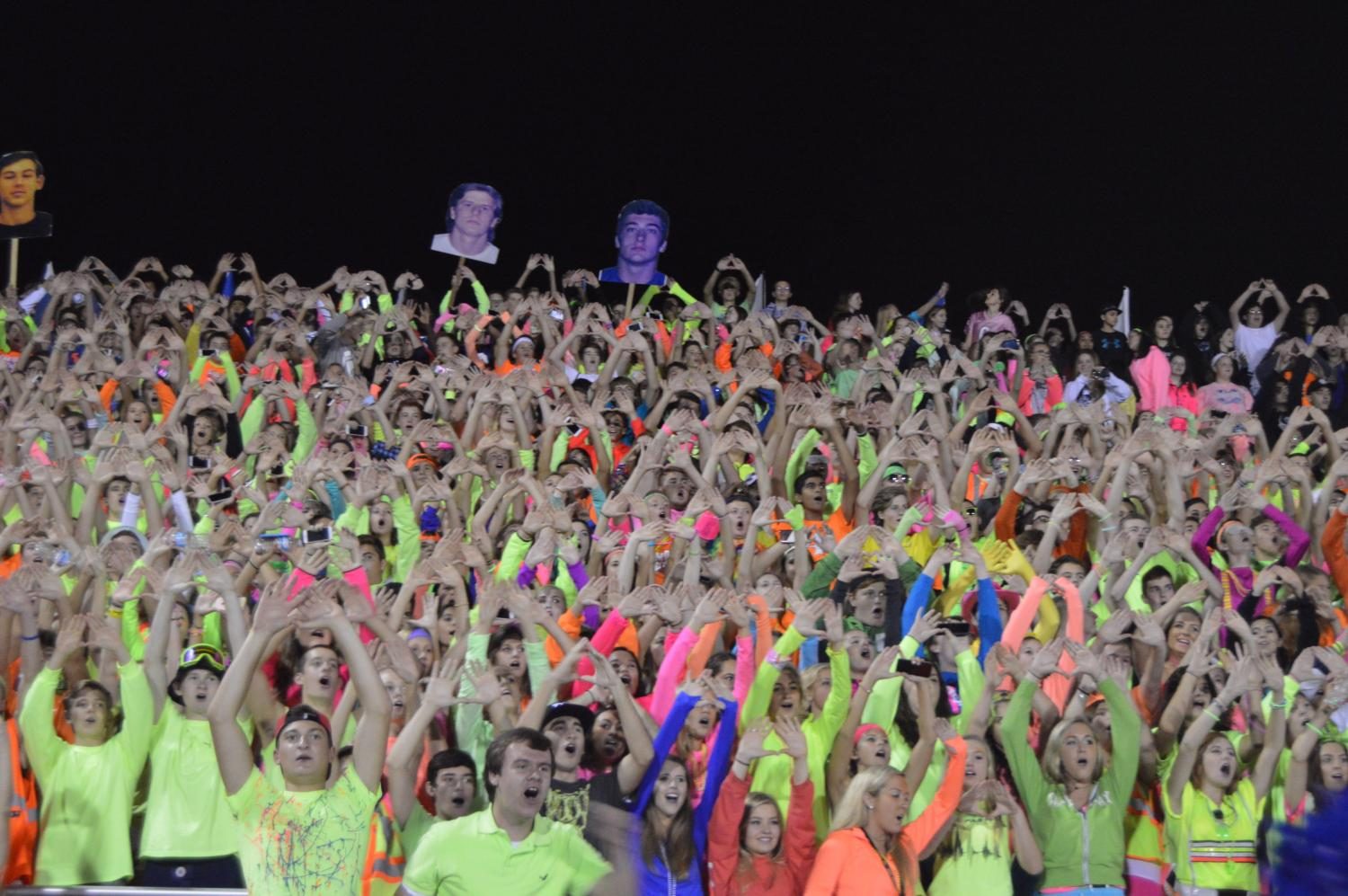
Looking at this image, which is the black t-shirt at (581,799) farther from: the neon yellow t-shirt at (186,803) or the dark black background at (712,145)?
the dark black background at (712,145)

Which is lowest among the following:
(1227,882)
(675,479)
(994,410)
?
(1227,882)

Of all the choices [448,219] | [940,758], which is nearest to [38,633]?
[940,758]

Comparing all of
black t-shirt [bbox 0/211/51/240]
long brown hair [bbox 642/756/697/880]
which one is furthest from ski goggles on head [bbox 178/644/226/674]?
black t-shirt [bbox 0/211/51/240]

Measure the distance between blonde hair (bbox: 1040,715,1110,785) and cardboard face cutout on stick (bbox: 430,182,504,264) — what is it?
728 centimetres

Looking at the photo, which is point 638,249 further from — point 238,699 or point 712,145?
point 238,699

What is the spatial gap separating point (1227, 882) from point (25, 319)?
7.72 metres

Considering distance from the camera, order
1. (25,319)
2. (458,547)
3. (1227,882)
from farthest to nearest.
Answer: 1. (25,319)
2. (458,547)
3. (1227,882)

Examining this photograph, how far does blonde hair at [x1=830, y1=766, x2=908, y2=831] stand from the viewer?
493cm

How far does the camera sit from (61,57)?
1427 cm

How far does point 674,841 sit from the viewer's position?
4.98 meters

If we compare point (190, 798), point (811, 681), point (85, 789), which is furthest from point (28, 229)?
point (811, 681)

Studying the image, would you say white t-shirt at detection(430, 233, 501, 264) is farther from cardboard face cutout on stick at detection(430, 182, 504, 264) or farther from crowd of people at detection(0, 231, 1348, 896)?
crowd of people at detection(0, 231, 1348, 896)

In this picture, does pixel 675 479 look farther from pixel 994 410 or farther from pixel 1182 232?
pixel 1182 232

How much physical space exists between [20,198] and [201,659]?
7.54 meters
